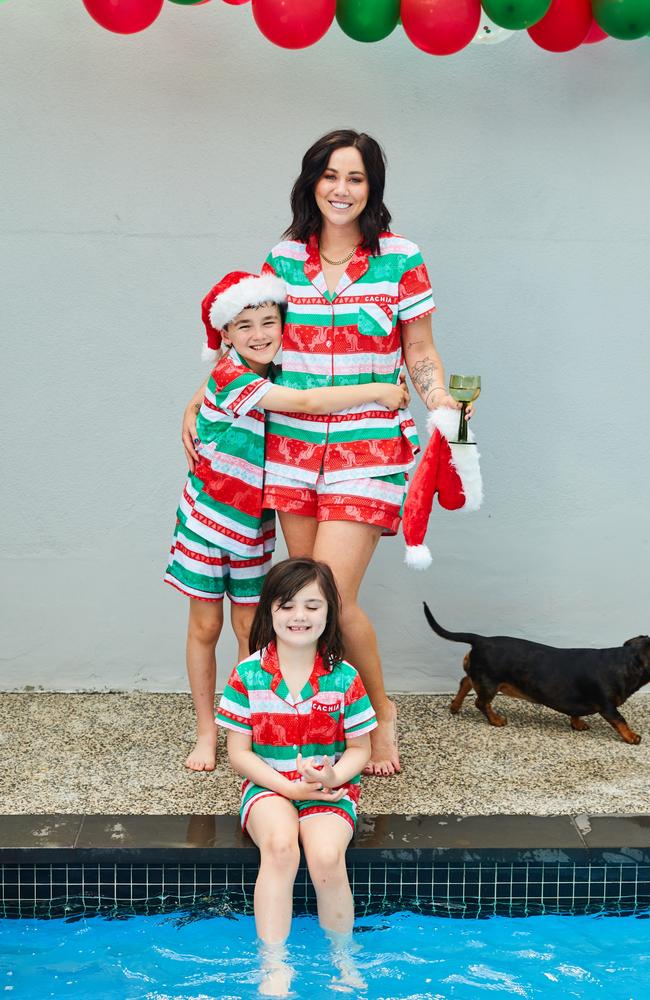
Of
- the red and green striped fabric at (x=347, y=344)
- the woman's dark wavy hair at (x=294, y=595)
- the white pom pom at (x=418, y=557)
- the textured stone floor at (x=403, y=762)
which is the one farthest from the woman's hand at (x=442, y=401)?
the textured stone floor at (x=403, y=762)

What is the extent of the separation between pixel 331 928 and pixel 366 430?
4.67 ft

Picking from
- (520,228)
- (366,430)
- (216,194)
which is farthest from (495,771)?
(216,194)

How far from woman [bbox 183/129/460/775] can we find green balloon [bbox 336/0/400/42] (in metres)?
0.50

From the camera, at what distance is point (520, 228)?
455cm

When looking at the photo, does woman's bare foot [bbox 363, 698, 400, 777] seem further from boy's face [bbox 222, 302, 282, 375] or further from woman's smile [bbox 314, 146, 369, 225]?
woman's smile [bbox 314, 146, 369, 225]

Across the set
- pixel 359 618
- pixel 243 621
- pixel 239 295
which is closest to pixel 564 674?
pixel 359 618

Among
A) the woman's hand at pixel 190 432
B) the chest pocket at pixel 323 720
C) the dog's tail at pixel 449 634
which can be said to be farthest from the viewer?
the dog's tail at pixel 449 634

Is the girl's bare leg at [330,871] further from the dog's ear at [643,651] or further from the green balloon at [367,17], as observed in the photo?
the green balloon at [367,17]

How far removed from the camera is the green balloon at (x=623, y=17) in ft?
12.2

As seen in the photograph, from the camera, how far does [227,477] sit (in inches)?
147

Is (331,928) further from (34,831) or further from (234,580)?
(234,580)

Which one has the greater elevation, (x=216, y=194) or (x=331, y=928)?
(x=216, y=194)

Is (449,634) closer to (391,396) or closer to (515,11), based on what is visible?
(391,396)

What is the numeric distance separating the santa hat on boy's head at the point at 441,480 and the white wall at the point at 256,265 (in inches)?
46.4
